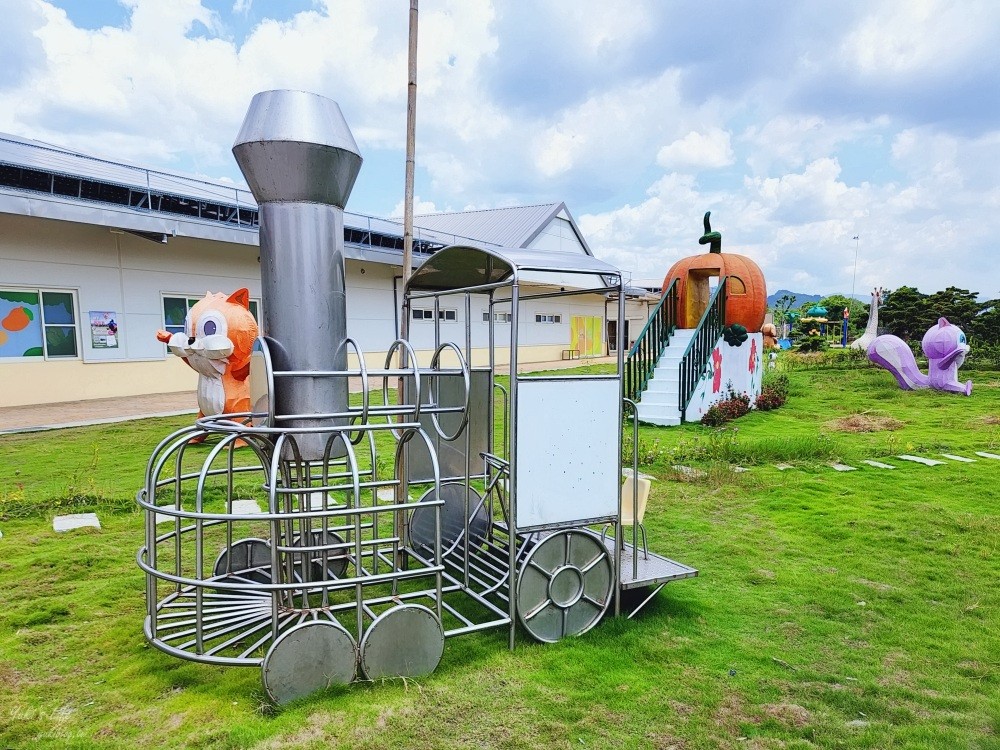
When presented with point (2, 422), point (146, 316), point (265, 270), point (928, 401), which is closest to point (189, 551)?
point (265, 270)

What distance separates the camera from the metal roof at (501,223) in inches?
1012

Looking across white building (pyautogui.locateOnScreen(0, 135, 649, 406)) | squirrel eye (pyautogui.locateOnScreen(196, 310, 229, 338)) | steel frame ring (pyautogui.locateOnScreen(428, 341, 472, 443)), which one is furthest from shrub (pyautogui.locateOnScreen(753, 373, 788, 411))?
steel frame ring (pyautogui.locateOnScreen(428, 341, 472, 443))

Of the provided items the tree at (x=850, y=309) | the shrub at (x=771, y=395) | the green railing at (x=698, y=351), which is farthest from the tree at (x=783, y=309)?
the green railing at (x=698, y=351)

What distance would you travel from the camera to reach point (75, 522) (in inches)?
215

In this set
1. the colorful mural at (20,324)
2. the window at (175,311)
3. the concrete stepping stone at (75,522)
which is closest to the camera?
the concrete stepping stone at (75,522)

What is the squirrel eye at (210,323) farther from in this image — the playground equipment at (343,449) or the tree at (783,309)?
the tree at (783,309)

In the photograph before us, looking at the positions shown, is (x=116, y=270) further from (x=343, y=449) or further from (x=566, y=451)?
(x=566, y=451)

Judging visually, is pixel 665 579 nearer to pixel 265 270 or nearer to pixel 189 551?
pixel 265 270

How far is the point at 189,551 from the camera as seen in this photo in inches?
199

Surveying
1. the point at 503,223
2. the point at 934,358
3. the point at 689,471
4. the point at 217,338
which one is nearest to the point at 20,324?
the point at 217,338

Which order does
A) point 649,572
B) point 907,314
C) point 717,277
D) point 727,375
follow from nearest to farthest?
1. point 649,572
2. point 727,375
3. point 717,277
4. point 907,314

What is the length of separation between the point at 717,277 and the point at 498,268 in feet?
30.7

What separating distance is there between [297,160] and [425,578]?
9.19 ft

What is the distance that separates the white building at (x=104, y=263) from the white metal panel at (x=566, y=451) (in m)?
10.8
